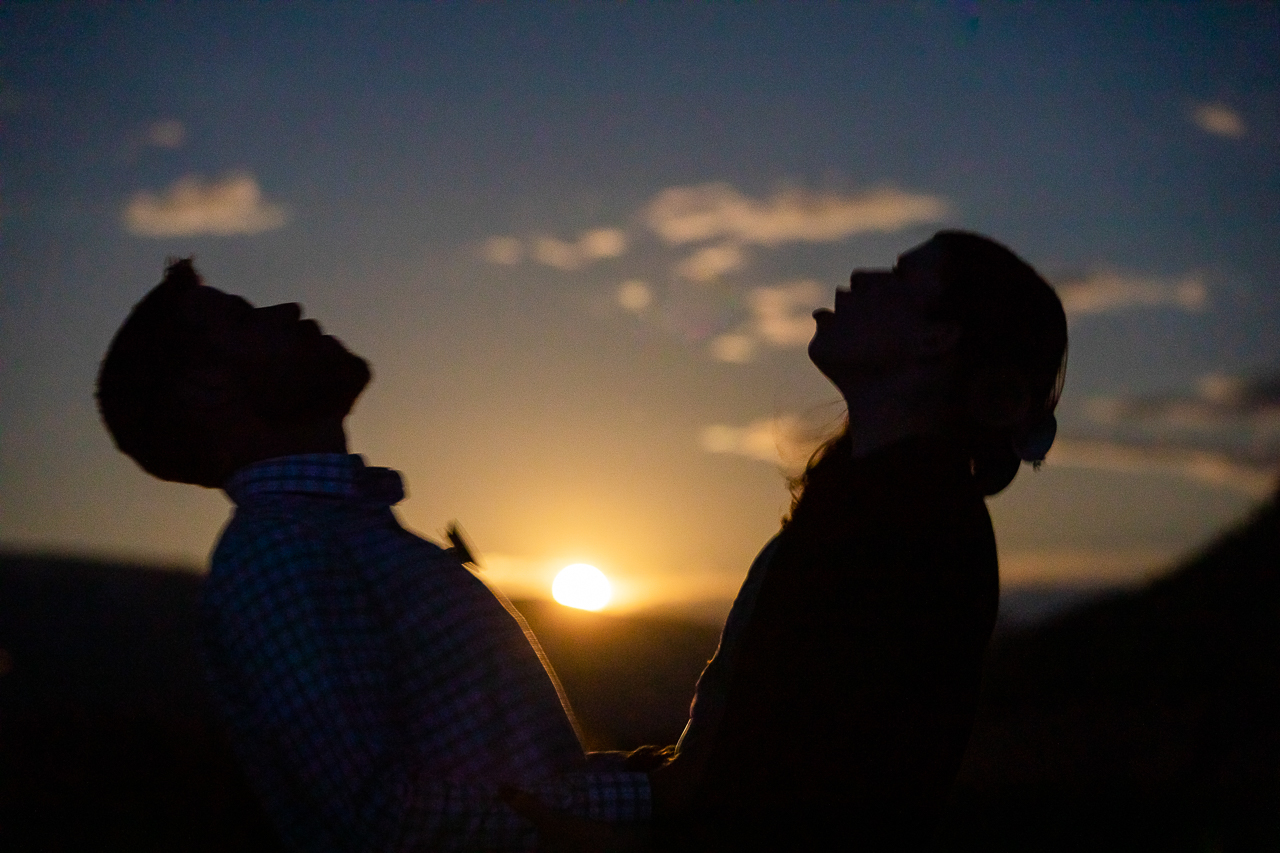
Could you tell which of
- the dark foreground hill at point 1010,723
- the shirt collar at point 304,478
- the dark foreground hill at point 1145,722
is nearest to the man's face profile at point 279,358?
the shirt collar at point 304,478

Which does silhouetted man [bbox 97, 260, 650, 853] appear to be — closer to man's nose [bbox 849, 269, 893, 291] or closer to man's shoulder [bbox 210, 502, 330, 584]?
man's shoulder [bbox 210, 502, 330, 584]

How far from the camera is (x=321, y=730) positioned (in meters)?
2.03

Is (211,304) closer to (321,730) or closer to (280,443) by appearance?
(280,443)

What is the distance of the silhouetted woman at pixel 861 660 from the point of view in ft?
6.66

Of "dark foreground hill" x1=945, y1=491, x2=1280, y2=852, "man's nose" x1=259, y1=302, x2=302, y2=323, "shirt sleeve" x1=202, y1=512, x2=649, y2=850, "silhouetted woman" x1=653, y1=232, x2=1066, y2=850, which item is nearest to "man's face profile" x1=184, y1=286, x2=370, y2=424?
"man's nose" x1=259, y1=302, x2=302, y2=323

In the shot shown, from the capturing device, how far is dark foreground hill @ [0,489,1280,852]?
5.31m

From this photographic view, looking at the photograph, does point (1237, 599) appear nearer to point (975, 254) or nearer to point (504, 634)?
point (975, 254)

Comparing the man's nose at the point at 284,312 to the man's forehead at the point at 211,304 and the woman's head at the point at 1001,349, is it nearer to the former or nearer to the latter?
the man's forehead at the point at 211,304

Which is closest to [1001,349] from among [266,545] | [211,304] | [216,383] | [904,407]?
[904,407]

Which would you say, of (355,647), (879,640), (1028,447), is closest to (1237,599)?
(1028,447)

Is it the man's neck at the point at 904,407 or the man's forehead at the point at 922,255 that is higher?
the man's forehead at the point at 922,255

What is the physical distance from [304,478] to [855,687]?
1.60 meters

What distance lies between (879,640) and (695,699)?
0.79m

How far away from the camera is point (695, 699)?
2.70 meters
